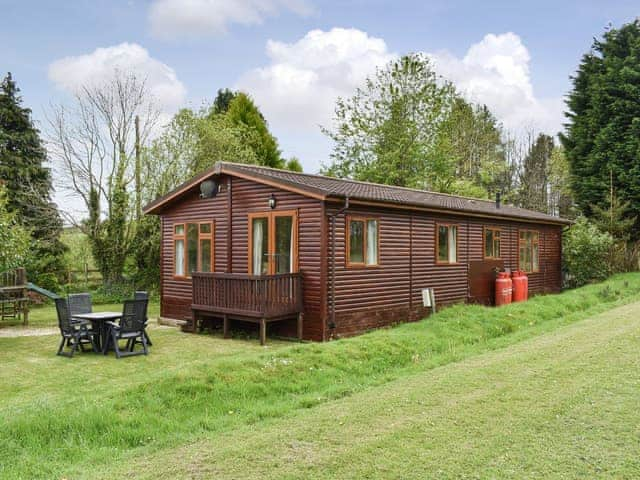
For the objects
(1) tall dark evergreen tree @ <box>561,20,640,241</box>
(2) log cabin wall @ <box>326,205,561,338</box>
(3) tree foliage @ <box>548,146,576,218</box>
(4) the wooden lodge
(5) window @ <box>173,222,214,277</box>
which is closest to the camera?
(4) the wooden lodge

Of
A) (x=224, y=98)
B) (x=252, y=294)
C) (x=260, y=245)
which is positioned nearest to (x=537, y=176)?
(x=224, y=98)

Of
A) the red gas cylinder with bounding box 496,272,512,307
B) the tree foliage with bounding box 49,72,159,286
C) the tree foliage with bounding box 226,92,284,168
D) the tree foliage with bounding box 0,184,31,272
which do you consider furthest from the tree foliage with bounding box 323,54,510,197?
the tree foliage with bounding box 0,184,31,272

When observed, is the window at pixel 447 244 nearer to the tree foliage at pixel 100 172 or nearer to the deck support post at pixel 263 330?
the deck support post at pixel 263 330

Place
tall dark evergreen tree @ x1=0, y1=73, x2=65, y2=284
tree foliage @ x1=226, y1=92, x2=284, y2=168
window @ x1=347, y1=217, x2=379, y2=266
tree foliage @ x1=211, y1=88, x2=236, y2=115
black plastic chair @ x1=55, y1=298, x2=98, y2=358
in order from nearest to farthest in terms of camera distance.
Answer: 1. black plastic chair @ x1=55, y1=298, x2=98, y2=358
2. window @ x1=347, y1=217, x2=379, y2=266
3. tall dark evergreen tree @ x1=0, y1=73, x2=65, y2=284
4. tree foliage @ x1=226, y1=92, x2=284, y2=168
5. tree foliage @ x1=211, y1=88, x2=236, y2=115

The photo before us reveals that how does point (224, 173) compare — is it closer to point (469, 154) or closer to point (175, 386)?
point (175, 386)

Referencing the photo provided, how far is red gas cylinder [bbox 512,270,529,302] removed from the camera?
50.5ft

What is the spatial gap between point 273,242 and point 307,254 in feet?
2.92

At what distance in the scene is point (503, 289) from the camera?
14.7 m

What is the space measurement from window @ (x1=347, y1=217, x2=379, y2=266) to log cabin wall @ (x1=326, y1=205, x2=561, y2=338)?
0.12m

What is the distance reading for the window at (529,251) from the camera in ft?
54.6

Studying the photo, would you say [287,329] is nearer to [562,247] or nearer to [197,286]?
→ [197,286]

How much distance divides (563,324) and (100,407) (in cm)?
924

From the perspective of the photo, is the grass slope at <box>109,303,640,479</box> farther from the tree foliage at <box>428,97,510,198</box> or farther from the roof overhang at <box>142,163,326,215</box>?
the tree foliage at <box>428,97,510,198</box>

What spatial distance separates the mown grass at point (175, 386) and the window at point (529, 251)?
18.7 ft
